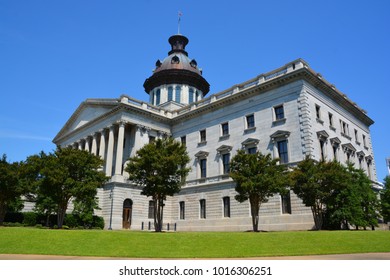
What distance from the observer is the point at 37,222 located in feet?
128

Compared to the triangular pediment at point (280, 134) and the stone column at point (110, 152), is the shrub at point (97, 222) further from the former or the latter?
the triangular pediment at point (280, 134)

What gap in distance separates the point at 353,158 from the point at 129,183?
95.8 feet

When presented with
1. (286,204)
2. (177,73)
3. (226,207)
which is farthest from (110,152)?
(286,204)

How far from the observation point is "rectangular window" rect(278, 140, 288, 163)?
34.3 meters

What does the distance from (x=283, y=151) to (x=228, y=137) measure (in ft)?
27.0

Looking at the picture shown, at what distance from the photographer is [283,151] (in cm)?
3472

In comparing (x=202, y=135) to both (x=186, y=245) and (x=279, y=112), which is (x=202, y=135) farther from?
(x=186, y=245)

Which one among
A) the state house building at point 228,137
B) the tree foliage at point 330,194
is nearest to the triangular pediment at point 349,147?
the state house building at point 228,137

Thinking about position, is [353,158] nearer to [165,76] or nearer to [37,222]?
[165,76]

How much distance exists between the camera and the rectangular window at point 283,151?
3431 cm

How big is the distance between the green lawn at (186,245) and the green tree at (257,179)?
24.6ft

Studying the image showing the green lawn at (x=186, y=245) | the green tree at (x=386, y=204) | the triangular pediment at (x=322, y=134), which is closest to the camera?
the green lawn at (x=186, y=245)

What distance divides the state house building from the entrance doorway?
13 centimetres
